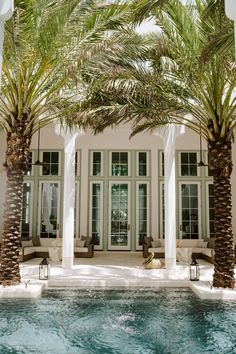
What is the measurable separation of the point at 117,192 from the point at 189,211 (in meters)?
3.61

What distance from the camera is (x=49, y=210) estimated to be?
16.2 m

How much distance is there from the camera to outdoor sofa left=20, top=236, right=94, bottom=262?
40.3 ft

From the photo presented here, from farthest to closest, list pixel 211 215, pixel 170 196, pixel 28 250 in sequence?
pixel 211 215
pixel 28 250
pixel 170 196

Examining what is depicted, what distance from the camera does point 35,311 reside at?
657 cm

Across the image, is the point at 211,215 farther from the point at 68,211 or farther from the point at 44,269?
the point at 44,269

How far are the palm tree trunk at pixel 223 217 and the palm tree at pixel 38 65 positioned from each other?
372cm

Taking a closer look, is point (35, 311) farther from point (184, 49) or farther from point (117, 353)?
point (184, 49)

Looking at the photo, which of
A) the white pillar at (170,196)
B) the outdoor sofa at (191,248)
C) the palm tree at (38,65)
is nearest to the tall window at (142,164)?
the outdoor sofa at (191,248)

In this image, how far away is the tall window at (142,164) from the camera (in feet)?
53.9

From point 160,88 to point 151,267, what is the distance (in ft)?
18.6

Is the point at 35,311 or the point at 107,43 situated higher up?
the point at 107,43

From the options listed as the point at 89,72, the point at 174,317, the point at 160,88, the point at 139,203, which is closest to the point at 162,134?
the point at 160,88

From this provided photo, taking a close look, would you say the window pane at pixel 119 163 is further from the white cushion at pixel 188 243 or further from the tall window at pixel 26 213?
the white cushion at pixel 188 243

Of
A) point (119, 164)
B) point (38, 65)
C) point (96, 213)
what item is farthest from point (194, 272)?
point (119, 164)
